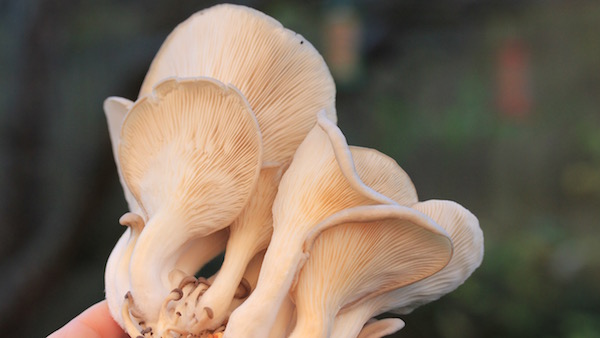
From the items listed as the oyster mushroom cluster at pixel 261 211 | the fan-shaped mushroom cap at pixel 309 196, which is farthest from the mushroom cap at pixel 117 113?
the fan-shaped mushroom cap at pixel 309 196

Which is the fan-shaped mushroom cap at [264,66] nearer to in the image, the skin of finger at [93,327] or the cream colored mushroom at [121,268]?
the cream colored mushroom at [121,268]

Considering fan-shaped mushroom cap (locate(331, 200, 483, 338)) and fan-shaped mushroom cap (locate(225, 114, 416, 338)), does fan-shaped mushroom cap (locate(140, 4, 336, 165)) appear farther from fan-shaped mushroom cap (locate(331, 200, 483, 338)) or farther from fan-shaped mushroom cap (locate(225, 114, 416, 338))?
fan-shaped mushroom cap (locate(331, 200, 483, 338))

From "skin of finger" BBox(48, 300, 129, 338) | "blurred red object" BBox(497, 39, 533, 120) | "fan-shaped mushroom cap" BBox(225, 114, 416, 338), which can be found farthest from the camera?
"blurred red object" BBox(497, 39, 533, 120)

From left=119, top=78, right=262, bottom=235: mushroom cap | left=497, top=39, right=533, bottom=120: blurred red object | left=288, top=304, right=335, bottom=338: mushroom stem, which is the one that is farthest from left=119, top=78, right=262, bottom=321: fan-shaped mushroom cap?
left=497, top=39, right=533, bottom=120: blurred red object

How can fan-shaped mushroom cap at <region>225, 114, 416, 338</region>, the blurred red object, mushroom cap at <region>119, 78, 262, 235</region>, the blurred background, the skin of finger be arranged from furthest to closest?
the blurred red object → the blurred background → the skin of finger → mushroom cap at <region>119, 78, 262, 235</region> → fan-shaped mushroom cap at <region>225, 114, 416, 338</region>

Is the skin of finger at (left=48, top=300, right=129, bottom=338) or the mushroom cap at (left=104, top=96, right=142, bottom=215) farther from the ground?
the mushroom cap at (left=104, top=96, right=142, bottom=215)

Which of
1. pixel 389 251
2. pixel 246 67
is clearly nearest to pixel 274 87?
pixel 246 67

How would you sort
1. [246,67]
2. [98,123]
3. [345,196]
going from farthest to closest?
[98,123] → [246,67] → [345,196]

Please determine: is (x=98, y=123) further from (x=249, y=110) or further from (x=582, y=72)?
(x=582, y=72)
